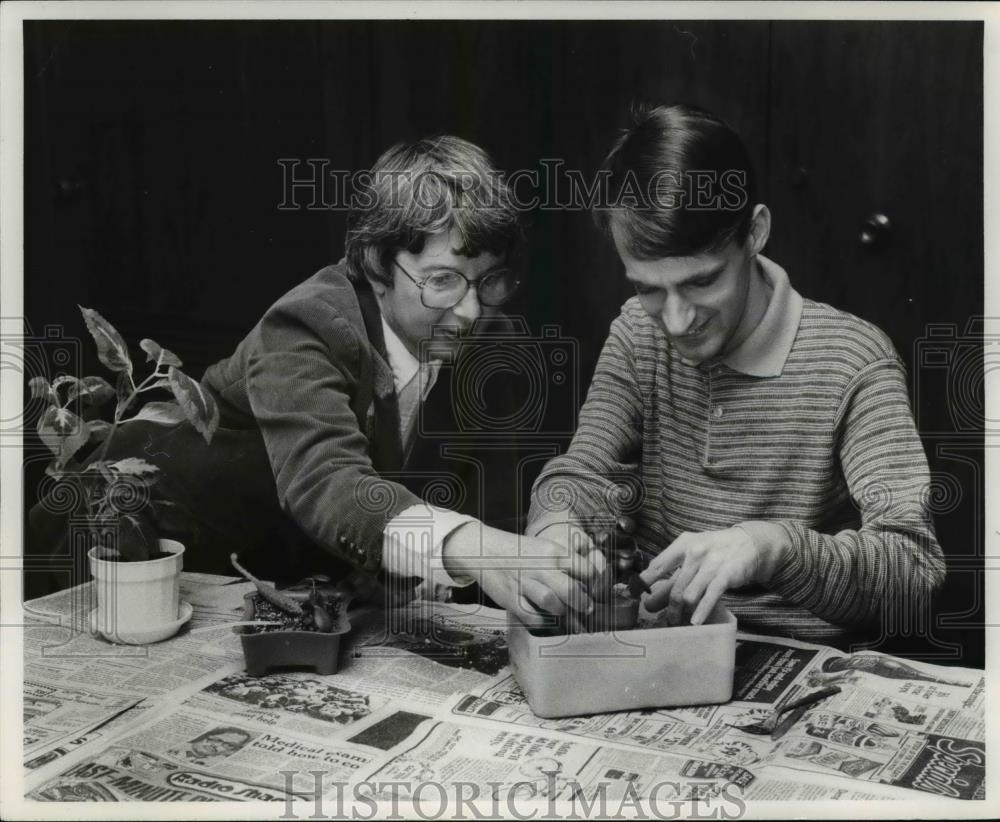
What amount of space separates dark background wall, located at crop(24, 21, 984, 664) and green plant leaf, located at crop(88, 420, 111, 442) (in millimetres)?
145

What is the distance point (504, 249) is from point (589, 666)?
0.57m

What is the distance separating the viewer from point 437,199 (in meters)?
1.53

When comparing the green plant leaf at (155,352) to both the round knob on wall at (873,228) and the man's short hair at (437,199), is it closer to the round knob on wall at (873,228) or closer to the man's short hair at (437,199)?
the man's short hair at (437,199)

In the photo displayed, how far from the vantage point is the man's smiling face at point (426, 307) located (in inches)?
60.2

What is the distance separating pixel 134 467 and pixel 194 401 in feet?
0.44

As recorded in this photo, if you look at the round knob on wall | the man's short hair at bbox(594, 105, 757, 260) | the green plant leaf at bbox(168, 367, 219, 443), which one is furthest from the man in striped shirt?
the green plant leaf at bbox(168, 367, 219, 443)

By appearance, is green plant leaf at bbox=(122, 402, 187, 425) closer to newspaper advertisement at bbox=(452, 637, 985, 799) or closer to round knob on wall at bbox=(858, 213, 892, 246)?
newspaper advertisement at bbox=(452, 637, 985, 799)

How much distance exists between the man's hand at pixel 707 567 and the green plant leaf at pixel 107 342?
0.80 m

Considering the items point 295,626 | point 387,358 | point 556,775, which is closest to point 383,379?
point 387,358

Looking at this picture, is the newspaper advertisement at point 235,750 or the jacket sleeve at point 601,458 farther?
the jacket sleeve at point 601,458

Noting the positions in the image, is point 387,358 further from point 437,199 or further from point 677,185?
point 677,185

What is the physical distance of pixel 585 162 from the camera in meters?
1.51

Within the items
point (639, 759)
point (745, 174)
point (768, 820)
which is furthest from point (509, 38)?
point (768, 820)

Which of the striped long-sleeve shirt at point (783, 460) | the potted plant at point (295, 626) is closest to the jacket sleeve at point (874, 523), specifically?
the striped long-sleeve shirt at point (783, 460)
